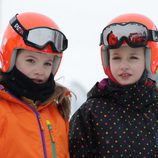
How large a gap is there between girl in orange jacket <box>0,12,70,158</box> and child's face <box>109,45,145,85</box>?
0.41 metres

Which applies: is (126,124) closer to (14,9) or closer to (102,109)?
(102,109)

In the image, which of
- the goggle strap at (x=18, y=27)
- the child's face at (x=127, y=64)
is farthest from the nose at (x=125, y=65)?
the goggle strap at (x=18, y=27)

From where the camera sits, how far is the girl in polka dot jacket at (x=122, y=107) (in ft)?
8.50

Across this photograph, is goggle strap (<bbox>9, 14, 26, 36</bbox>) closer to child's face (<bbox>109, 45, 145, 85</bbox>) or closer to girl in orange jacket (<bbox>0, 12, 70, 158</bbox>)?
girl in orange jacket (<bbox>0, 12, 70, 158</bbox>)

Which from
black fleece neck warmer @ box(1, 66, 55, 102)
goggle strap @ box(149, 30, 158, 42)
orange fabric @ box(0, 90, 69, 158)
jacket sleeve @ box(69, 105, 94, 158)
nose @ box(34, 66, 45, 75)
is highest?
goggle strap @ box(149, 30, 158, 42)

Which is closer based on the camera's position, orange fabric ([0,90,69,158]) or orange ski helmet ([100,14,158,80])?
orange fabric ([0,90,69,158])

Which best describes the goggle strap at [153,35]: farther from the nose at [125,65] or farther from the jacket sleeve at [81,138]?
the jacket sleeve at [81,138]

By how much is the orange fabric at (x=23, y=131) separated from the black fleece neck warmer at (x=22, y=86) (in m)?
0.07

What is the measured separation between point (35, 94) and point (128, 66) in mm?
737

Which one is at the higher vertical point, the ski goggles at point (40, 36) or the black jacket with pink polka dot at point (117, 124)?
the ski goggles at point (40, 36)

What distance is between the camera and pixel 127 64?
2.68 metres

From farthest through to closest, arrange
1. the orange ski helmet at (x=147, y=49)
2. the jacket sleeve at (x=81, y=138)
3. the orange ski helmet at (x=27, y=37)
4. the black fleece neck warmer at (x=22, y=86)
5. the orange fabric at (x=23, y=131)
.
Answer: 1. the orange ski helmet at (x=147, y=49)
2. the jacket sleeve at (x=81, y=138)
3. the orange ski helmet at (x=27, y=37)
4. the black fleece neck warmer at (x=22, y=86)
5. the orange fabric at (x=23, y=131)

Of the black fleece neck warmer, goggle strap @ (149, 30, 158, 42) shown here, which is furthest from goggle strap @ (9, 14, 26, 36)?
goggle strap @ (149, 30, 158, 42)

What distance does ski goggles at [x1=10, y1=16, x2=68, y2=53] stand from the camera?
2535 millimetres
